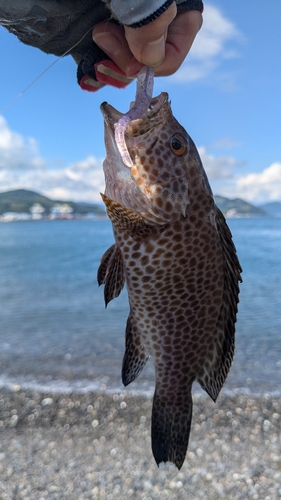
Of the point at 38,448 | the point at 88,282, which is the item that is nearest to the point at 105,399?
the point at 38,448

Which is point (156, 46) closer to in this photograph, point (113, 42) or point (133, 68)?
point (133, 68)

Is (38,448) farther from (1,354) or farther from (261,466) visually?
(1,354)

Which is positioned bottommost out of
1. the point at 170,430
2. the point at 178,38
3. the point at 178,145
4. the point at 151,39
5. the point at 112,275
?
the point at 170,430

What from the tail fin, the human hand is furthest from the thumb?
the tail fin

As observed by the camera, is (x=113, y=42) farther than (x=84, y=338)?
No

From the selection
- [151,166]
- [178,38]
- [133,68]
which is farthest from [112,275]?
[178,38]

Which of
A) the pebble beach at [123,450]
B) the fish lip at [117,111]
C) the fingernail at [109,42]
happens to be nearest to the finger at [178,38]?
the fingernail at [109,42]

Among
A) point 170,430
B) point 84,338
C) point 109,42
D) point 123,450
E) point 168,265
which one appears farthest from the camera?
point 84,338

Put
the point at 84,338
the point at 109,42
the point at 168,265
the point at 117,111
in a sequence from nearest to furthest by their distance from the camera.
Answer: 1. the point at 117,111
2. the point at 168,265
3. the point at 109,42
4. the point at 84,338
